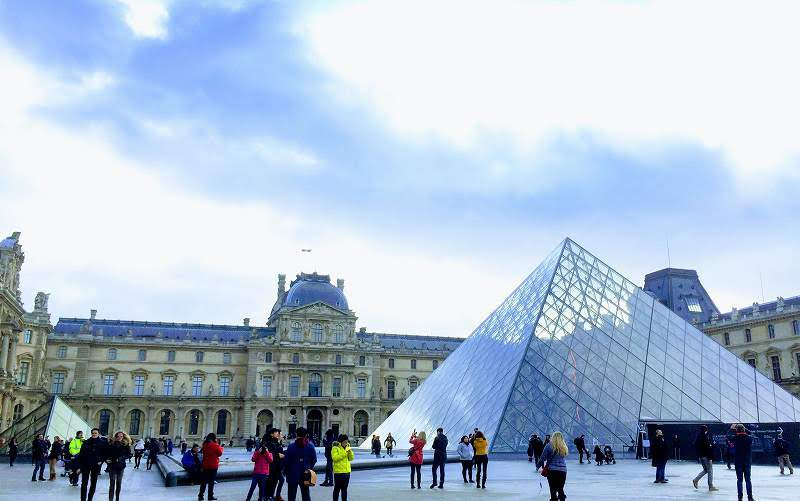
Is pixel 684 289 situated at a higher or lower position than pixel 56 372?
higher

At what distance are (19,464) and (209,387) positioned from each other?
39.6 meters

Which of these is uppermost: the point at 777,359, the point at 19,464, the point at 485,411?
the point at 777,359

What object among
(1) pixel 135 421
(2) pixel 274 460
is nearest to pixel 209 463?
(2) pixel 274 460

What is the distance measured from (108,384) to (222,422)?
35.2 feet

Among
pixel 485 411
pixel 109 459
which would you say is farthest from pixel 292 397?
pixel 109 459

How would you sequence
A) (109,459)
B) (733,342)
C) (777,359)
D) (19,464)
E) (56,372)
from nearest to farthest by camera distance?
1. (109,459)
2. (19,464)
3. (777,359)
4. (733,342)
5. (56,372)

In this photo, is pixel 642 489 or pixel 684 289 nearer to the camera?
pixel 642 489

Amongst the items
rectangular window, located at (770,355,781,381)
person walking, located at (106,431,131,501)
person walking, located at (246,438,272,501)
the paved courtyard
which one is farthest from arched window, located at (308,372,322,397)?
person walking, located at (246,438,272,501)

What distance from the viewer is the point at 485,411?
21734 mm

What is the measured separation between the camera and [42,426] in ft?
88.9

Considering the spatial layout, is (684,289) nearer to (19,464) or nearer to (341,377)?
(341,377)

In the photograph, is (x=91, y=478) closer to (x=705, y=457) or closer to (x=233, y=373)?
(x=705, y=457)

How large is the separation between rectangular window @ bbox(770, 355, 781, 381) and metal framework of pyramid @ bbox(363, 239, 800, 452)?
26.5m

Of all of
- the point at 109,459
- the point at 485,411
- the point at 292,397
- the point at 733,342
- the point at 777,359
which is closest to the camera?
the point at 109,459
